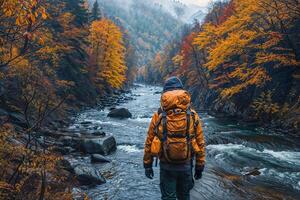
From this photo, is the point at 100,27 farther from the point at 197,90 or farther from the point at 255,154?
the point at 255,154

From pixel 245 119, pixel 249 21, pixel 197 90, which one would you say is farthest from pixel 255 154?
pixel 197 90

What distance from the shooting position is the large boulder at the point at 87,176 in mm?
9523

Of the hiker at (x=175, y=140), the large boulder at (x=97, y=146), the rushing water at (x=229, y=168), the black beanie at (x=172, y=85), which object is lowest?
the rushing water at (x=229, y=168)

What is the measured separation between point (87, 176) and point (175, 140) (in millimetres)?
5592

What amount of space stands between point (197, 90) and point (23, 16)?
119 ft

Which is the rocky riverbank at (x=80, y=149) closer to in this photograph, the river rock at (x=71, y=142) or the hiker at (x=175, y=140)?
Answer: the river rock at (x=71, y=142)

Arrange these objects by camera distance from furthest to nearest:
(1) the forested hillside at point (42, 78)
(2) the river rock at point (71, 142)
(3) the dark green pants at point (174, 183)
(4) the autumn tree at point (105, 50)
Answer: (4) the autumn tree at point (105, 50), (2) the river rock at point (71, 142), (3) the dark green pants at point (174, 183), (1) the forested hillside at point (42, 78)

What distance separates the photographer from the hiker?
498 centimetres

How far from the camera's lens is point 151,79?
122 m

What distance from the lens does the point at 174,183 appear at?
530cm

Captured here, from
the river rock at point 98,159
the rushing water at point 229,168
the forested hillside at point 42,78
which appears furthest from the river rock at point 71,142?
the river rock at point 98,159

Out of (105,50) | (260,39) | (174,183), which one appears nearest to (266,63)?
(260,39)

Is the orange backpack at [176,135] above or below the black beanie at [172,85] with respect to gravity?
below

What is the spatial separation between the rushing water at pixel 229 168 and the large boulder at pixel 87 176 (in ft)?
0.87
